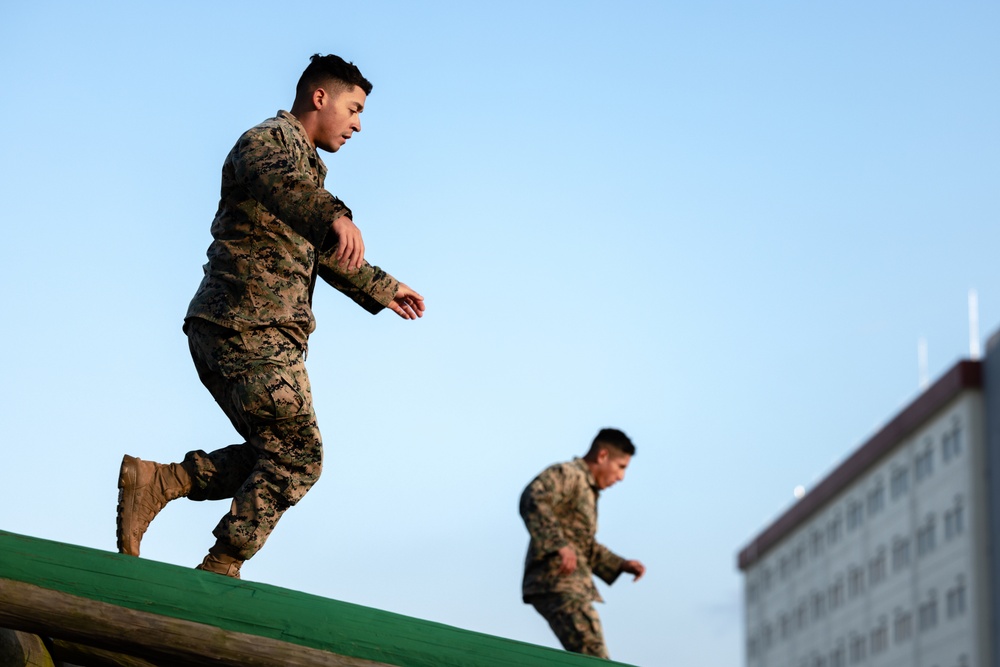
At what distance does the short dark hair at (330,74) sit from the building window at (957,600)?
205 feet

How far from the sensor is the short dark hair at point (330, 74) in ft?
17.8

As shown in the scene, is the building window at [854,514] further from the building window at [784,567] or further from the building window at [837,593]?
the building window at [784,567]

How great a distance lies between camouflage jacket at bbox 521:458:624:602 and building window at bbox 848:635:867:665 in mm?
71014

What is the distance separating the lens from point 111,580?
14.5 feet

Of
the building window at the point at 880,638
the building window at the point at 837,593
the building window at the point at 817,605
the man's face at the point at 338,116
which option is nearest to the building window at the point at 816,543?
the building window at the point at 817,605

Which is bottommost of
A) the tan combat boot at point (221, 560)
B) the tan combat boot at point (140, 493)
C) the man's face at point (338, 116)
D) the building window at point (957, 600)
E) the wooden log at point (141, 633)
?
the wooden log at point (141, 633)

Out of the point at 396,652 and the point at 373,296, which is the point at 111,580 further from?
the point at 373,296

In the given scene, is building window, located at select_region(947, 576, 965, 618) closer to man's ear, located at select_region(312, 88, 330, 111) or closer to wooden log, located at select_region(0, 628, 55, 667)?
man's ear, located at select_region(312, 88, 330, 111)

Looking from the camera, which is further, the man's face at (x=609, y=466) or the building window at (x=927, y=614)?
the building window at (x=927, y=614)

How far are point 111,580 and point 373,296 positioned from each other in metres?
1.51

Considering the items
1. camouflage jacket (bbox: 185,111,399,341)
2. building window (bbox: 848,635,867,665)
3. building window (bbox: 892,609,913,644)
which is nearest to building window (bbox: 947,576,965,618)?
building window (bbox: 892,609,913,644)

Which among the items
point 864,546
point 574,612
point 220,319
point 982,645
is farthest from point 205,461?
point 864,546

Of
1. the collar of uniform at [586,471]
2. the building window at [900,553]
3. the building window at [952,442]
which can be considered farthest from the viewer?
the building window at [900,553]

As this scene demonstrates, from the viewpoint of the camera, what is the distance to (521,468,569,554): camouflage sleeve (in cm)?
932
